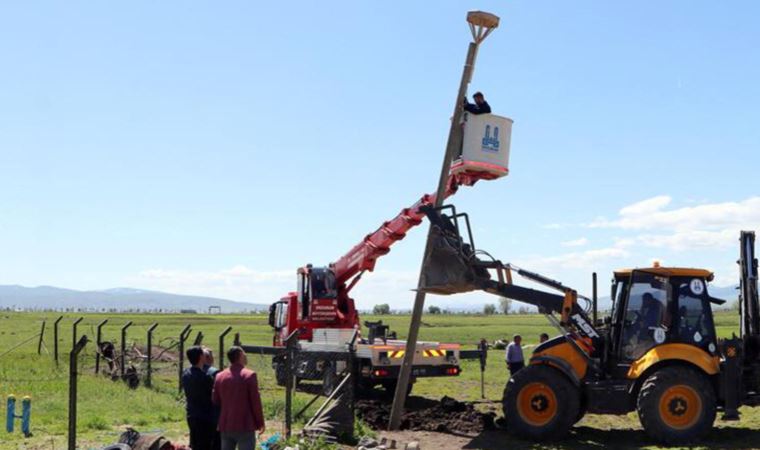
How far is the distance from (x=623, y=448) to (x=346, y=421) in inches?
169

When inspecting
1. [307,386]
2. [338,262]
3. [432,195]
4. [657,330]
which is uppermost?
[432,195]

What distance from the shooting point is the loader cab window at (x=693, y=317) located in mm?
13516

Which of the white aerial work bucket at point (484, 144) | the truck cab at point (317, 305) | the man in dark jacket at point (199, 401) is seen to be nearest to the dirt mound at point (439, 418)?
the white aerial work bucket at point (484, 144)

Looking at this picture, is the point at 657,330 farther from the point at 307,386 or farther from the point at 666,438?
the point at 307,386

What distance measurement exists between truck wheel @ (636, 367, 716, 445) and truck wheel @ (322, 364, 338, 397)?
6.73 metres

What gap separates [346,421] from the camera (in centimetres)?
1288

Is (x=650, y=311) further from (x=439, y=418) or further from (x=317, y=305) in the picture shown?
(x=317, y=305)

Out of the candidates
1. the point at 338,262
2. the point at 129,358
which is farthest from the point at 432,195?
the point at 129,358

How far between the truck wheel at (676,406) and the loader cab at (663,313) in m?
0.68

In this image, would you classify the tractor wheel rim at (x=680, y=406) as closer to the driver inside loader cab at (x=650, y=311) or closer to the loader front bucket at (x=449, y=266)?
the driver inside loader cab at (x=650, y=311)

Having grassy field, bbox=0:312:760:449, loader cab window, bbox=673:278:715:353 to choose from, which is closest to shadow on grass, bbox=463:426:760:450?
grassy field, bbox=0:312:760:449

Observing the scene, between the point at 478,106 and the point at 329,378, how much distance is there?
736 cm

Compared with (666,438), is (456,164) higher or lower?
higher

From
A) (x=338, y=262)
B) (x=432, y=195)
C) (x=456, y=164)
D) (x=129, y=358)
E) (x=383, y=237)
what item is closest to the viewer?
(x=456, y=164)
